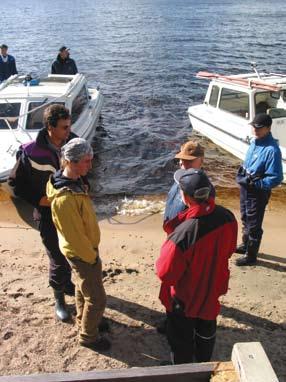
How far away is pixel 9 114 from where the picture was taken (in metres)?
10.1

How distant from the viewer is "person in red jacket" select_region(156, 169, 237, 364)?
11.0 ft

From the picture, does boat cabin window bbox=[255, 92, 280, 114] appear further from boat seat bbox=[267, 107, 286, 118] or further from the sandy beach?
A: the sandy beach

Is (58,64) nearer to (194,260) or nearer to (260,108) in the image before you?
(260,108)

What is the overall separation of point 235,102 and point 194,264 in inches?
347

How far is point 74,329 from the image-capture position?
4793 millimetres

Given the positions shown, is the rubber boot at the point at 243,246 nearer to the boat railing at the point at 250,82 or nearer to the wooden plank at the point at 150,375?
the wooden plank at the point at 150,375

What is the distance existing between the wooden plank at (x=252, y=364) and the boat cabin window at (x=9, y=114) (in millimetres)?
8215

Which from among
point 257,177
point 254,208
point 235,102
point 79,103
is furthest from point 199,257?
point 79,103

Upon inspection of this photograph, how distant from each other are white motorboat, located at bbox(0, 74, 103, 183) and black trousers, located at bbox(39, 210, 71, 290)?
164 inches

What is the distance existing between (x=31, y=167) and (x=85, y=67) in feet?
70.2

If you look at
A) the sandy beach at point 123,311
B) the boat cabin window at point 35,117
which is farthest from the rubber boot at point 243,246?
the boat cabin window at point 35,117

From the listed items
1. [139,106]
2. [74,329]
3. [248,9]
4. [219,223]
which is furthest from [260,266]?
[248,9]

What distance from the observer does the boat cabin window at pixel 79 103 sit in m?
11.2

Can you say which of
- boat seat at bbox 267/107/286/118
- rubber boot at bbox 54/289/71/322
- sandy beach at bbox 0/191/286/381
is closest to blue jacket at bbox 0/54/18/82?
boat seat at bbox 267/107/286/118
